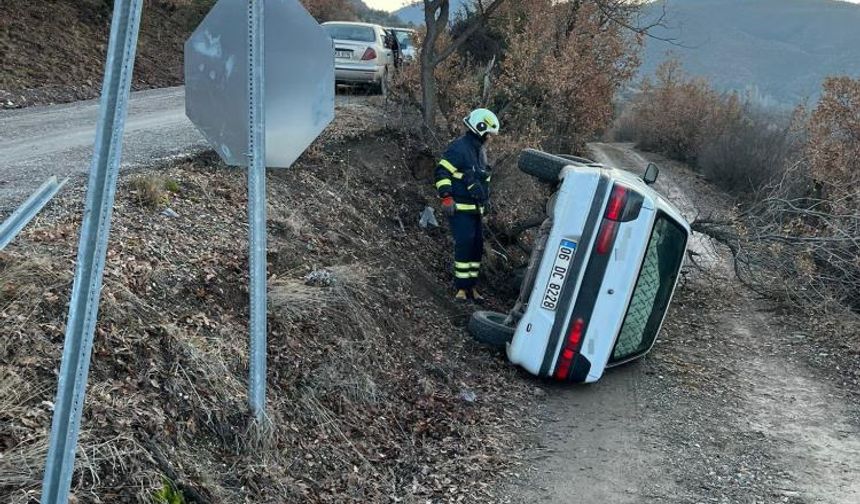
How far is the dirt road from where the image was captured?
4840 mm

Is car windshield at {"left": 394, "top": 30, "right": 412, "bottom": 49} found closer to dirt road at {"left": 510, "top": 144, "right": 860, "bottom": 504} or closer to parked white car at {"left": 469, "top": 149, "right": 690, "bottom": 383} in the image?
dirt road at {"left": 510, "top": 144, "right": 860, "bottom": 504}

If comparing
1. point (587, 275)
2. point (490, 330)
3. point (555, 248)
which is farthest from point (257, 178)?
point (490, 330)

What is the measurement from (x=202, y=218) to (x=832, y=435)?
533cm

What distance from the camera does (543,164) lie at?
712cm

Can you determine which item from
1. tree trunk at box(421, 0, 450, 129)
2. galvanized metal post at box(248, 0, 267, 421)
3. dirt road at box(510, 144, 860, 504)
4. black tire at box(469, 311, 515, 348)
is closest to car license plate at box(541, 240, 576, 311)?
black tire at box(469, 311, 515, 348)

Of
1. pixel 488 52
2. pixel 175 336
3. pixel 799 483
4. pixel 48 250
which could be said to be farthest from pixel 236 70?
pixel 488 52

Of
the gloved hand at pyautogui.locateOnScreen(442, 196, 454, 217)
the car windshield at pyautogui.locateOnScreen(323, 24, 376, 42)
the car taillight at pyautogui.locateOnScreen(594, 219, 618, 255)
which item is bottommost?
the gloved hand at pyautogui.locateOnScreen(442, 196, 454, 217)

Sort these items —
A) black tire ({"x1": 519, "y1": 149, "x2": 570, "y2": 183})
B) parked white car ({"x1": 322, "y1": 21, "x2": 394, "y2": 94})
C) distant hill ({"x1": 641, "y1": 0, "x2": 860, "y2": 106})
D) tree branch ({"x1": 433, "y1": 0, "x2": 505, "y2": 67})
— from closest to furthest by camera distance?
1. black tire ({"x1": 519, "y1": 149, "x2": 570, "y2": 183})
2. tree branch ({"x1": 433, "y1": 0, "x2": 505, "y2": 67})
3. parked white car ({"x1": 322, "y1": 21, "x2": 394, "y2": 94})
4. distant hill ({"x1": 641, "y1": 0, "x2": 860, "y2": 106})

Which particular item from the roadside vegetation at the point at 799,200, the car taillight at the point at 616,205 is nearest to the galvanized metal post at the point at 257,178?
the car taillight at the point at 616,205

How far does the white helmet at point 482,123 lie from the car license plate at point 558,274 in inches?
88.6

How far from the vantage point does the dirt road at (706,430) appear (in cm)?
484

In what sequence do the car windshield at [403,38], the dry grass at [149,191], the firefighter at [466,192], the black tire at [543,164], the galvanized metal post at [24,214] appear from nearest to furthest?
the galvanized metal post at [24,214]
the dry grass at [149,191]
the black tire at [543,164]
the firefighter at [466,192]
the car windshield at [403,38]

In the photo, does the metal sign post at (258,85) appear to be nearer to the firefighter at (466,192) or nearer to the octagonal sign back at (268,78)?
the octagonal sign back at (268,78)

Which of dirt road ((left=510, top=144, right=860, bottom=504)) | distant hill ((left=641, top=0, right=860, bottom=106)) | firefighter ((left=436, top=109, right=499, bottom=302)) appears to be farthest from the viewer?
distant hill ((left=641, top=0, right=860, bottom=106))
